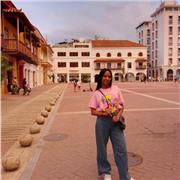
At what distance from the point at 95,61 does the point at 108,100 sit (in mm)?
69627

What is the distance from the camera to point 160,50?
82.8 m

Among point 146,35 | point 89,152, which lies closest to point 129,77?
point 146,35

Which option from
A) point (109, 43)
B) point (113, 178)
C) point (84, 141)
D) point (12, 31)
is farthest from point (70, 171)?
point (109, 43)

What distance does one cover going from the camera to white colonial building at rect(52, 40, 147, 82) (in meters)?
73.8

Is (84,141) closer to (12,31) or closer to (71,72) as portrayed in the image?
(12,31)

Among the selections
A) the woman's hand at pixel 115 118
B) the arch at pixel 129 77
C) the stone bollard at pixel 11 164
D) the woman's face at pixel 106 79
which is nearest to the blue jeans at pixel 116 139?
the woman's hand at pixel 115 118

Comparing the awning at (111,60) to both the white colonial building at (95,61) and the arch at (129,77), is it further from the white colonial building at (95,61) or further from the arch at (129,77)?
the arch at (129,77)

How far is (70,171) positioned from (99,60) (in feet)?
227

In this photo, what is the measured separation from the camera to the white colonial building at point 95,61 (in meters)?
73.8

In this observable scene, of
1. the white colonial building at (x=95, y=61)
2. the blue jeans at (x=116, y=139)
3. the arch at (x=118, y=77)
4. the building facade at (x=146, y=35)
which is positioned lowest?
the blue jeans at (x=116, y=139)

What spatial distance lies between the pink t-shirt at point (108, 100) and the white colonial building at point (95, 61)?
68.8 m

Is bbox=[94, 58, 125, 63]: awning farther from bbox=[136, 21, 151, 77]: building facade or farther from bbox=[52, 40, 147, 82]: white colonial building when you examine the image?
bbox=[136, 21, 151, 77]: building facade

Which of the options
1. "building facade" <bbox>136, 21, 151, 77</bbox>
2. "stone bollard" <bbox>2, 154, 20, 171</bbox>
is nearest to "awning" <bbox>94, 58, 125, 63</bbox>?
"building facade" <bbox>136, 21, 151, 77</bbox>

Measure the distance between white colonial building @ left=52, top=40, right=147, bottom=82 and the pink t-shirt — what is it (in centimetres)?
6879
